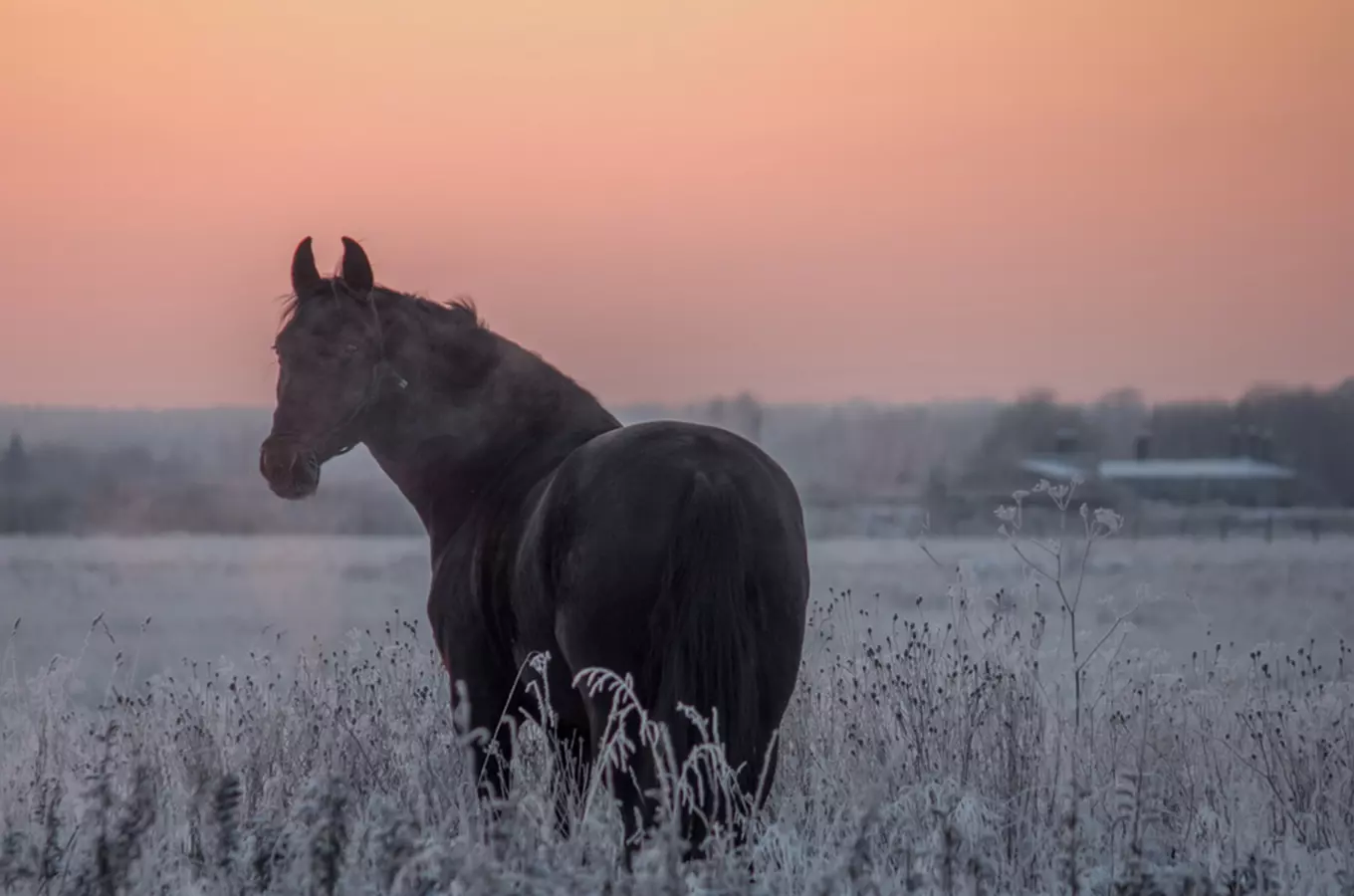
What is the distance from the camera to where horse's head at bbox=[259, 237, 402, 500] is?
5.49 metres

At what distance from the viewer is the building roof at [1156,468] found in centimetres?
3969

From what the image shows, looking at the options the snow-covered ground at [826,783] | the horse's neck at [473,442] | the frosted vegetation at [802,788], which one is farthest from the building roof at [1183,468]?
the horse's neck at [473,442]

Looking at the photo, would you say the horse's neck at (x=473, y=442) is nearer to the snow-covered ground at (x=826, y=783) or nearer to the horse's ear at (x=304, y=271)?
the horse's ear at (x=304, y=271)

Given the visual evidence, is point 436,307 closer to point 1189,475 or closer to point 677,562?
point 677,562

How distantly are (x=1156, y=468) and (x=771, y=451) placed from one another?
80.6ft

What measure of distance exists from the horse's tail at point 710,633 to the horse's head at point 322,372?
204 cm

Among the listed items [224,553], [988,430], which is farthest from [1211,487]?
[224,553]

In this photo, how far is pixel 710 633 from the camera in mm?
4078

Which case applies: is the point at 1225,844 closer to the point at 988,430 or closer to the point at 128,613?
the point at 128,613

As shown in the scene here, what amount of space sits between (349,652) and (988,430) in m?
39.7

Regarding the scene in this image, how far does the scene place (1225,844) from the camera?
473 centimetres

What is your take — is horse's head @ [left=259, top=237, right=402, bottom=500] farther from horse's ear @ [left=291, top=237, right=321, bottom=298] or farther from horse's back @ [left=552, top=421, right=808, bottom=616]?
horse's back @ [left=552, top=421, right=808, bottom=616]

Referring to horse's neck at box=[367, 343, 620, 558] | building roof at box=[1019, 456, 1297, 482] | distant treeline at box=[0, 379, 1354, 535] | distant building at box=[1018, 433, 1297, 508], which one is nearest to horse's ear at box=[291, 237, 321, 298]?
horse's neck at box=[367, 343, 620, 558]

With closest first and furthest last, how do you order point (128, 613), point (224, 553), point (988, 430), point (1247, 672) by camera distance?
point (1247, 672) → point (128, 613) → point (224, 553) → point (988, 430)
